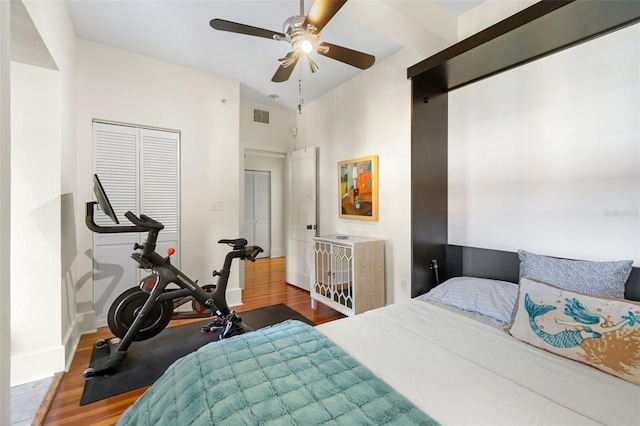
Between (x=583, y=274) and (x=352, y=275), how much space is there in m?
1.75

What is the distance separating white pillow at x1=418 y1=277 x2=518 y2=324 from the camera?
67.3 inches

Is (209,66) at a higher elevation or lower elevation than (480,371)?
higher

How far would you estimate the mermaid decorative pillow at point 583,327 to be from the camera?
114 cm

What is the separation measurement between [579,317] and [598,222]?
79 cm

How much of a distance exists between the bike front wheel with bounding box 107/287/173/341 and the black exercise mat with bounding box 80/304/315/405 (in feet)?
0.58

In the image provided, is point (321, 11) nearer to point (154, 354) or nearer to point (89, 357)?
point (154, 354)

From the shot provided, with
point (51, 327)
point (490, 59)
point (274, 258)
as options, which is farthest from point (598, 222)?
point (274, 258)

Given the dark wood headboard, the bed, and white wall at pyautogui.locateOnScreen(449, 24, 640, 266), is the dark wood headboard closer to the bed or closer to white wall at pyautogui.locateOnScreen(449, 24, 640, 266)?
white wall at pyautogui.locateOnScreen(449, 24, 640, 266)

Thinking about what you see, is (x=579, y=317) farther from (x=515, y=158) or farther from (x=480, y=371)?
(x=515, y=158)

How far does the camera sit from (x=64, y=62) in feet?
7.42

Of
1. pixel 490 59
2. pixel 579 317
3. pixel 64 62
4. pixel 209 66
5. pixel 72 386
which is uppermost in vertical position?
pixel 209 66

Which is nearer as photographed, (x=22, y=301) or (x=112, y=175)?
(x=22, y=301)

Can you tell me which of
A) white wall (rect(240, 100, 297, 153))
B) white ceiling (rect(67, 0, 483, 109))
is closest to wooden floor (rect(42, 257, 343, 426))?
white wall (rect(240, 100, 297, 153))

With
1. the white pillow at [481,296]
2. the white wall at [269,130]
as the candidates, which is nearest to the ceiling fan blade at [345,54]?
the white pillow at [481,296]
